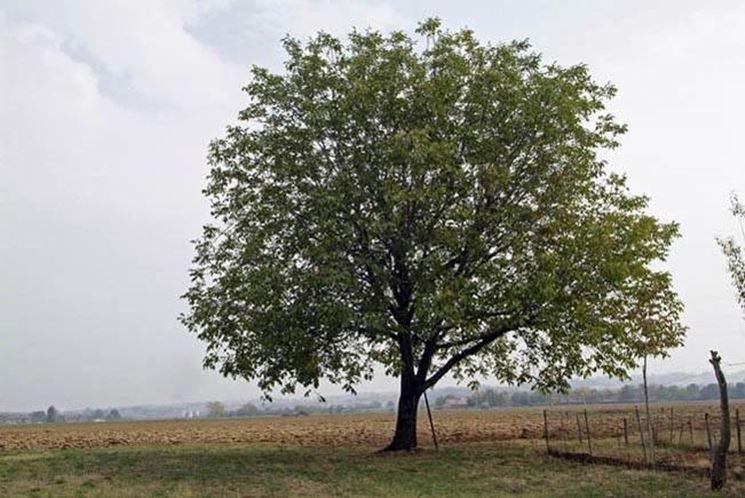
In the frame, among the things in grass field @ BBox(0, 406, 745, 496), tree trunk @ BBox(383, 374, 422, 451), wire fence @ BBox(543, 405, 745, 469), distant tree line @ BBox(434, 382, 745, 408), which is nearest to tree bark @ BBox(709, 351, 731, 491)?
grass field @ BBox(0, 406, 745, 496)

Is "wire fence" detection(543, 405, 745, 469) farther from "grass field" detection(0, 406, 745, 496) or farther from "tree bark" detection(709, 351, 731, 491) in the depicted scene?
"tree bark" detection(709, 351, 731, 491)

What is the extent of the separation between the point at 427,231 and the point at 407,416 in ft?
24.1

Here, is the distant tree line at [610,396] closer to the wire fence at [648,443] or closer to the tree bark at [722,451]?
the wire fence at [648,443]

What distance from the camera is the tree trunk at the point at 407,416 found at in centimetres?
2911

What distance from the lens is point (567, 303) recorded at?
84.3 ft

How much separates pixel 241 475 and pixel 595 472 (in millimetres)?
10004

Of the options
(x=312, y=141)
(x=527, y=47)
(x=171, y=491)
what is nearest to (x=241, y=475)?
(x=171, y=491)

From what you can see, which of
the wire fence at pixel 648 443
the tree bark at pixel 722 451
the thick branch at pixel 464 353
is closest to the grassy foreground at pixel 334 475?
the tree bark at pixel 722 451

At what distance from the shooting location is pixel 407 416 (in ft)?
96.2

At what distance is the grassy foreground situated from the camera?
762 inches

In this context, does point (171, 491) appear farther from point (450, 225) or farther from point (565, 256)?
point (565, 256)

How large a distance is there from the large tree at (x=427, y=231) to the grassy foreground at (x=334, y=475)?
293cm

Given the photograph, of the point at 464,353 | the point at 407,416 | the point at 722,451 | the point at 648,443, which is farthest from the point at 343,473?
the point at 648,443

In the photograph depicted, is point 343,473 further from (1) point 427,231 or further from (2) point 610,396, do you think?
(2) point 610,396
